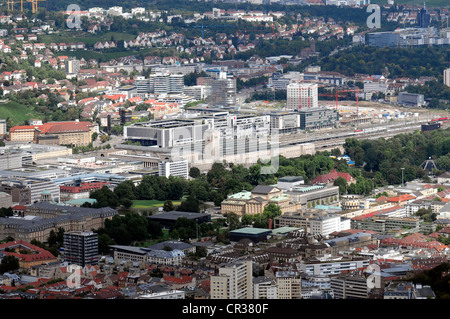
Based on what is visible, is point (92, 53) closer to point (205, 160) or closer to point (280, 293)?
point (205, 160)

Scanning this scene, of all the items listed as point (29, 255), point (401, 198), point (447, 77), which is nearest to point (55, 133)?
point (401, 198)

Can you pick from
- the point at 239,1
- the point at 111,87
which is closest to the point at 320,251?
the point at 111,87

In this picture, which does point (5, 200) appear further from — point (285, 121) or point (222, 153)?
point (285, 121)

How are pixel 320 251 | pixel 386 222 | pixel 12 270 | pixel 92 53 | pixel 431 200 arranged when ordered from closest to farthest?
1. pixel 12 270
2. pixel 320 251
3. pixel 386 222
4. pixel 431 200
5. pixel 92 53

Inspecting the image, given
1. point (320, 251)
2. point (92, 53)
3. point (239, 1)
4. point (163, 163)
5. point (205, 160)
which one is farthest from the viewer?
point (239, 1)

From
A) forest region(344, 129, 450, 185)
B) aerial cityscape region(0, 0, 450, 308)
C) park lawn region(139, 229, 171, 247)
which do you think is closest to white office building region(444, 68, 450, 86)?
aerial cityscape region(0, 0, 450, 308)

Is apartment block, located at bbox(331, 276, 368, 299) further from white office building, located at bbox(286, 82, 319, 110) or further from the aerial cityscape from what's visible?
white office building, located at bbox(286, 82, 319, 110)
